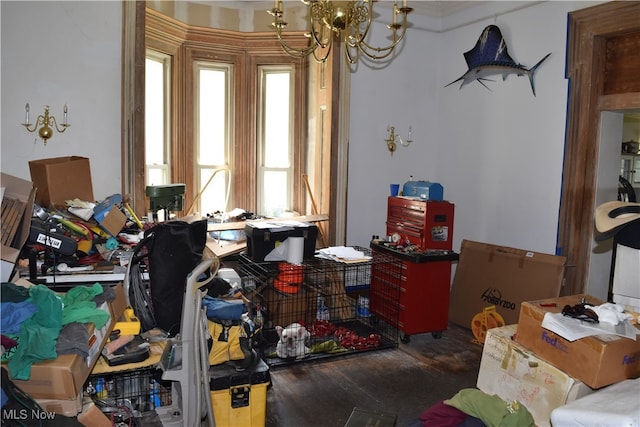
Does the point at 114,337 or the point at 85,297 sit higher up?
the point at 85,297

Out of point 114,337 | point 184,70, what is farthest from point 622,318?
point 184,70

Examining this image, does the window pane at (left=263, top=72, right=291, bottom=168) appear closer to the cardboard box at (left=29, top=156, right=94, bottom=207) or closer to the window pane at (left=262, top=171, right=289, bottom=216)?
the window pane at (left=262, top=171, right=289, bottom=216)

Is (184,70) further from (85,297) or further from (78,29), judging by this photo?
(85,297)

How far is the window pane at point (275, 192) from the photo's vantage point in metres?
5.25

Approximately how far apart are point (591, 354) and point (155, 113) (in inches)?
157

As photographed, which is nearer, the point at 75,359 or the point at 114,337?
the point at 75,359

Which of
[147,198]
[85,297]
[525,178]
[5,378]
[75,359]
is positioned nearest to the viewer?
[5,378]

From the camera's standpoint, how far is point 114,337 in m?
2.32

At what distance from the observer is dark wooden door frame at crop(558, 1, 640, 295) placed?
11.9 feet

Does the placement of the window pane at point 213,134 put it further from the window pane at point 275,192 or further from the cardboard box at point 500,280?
the cardboard box at point 500,280

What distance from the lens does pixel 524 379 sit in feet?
8.30

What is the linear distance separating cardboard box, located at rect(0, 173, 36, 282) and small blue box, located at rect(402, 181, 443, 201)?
2883 millimetres

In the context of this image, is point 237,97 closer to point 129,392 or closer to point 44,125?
point 44,125

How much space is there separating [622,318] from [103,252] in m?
2.76
